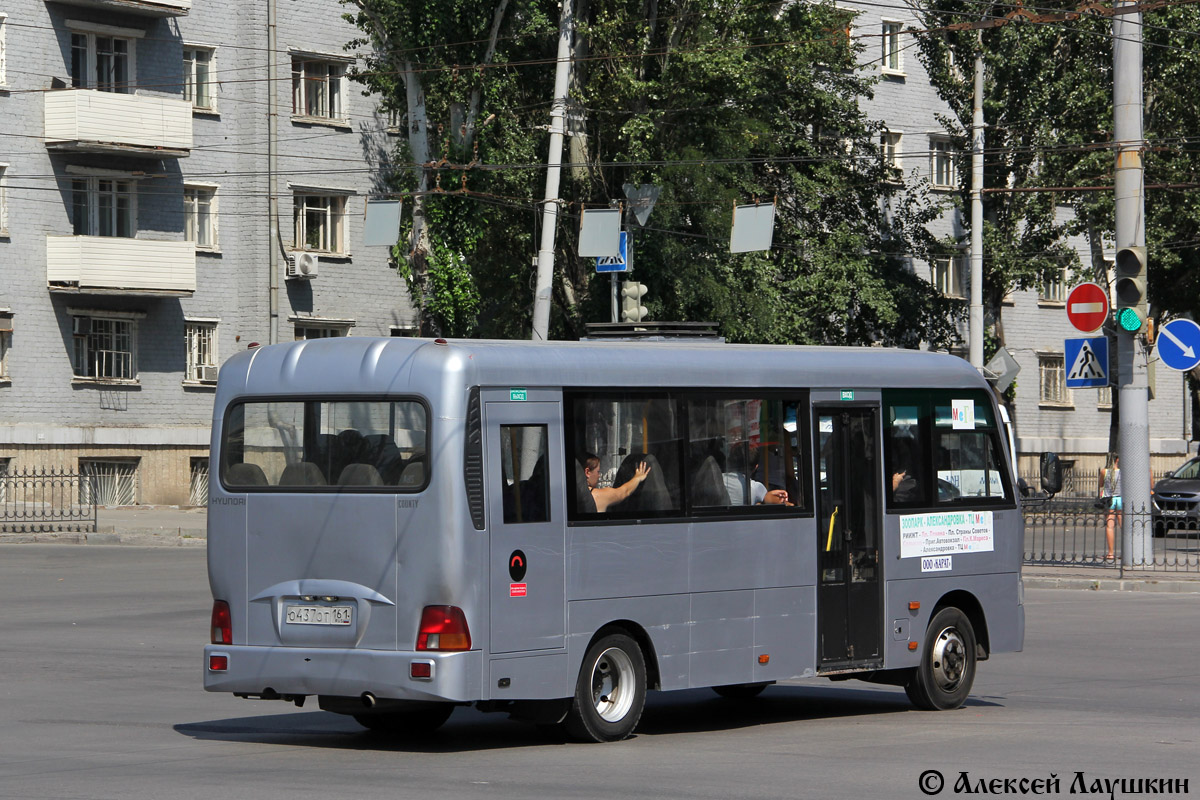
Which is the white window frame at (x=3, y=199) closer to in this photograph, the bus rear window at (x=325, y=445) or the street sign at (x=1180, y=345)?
the street sign at (x=1180, y=345)

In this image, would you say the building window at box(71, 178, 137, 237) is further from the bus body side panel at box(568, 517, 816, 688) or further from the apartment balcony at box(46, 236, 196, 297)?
the bus body side panel at box(568, 517, 816, 688)

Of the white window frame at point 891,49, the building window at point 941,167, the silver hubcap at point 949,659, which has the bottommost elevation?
the silver hubcap at point 949,659

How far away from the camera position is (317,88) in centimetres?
4588

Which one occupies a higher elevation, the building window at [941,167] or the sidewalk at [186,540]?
the building window at [941,167]

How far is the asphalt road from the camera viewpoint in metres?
9.18

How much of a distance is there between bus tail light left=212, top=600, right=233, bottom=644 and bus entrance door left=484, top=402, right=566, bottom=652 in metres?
1.70

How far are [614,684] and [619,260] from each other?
18443mm

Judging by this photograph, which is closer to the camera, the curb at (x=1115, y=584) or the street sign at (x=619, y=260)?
the curb at (x=1115, y=584)

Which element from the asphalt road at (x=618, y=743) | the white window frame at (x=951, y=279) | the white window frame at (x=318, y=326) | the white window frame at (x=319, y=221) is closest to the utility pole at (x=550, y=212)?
the asphalt road at (x=618, y=743)

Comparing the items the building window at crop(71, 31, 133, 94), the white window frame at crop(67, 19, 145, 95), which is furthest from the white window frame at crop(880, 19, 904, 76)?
the building window at crop(71, 31, 133, 94)

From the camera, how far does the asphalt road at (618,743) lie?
9.18 meters

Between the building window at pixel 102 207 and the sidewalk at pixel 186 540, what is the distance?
20.4 feet

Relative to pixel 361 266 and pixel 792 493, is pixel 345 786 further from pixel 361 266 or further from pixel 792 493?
pixel 361 266

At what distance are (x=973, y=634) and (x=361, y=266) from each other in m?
35.0
